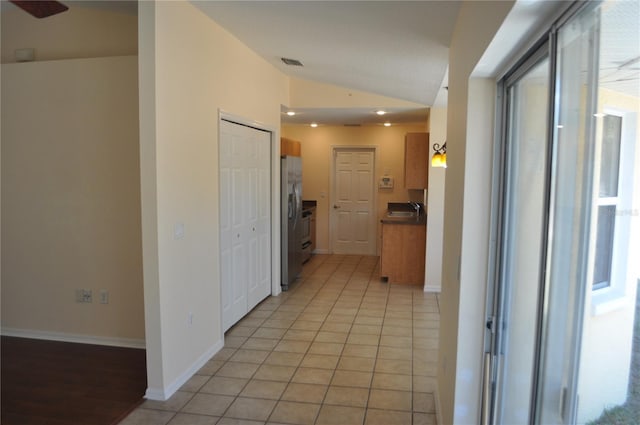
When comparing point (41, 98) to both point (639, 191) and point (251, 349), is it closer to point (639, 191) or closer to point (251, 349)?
point (251, 349)

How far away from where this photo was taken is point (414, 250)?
6184 millimetres

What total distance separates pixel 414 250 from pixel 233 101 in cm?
339

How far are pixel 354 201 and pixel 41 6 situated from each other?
6.71 m

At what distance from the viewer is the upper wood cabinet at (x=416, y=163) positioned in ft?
20.1

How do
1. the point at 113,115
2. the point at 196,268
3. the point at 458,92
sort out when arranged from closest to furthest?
the point at 458,92, the point at 196,268, the point at 113,115

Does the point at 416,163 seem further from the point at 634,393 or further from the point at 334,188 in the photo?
the point at 634,393

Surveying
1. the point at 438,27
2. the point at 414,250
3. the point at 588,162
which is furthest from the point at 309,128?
the point at 588,162

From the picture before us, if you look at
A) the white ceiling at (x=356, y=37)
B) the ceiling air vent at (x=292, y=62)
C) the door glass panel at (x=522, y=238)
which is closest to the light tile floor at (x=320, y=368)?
the door glass panel at (x=522, y=238)

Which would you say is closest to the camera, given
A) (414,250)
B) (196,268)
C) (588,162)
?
(588,162)

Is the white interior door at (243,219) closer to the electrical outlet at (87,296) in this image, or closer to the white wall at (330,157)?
the electrical outlet at (87,296)

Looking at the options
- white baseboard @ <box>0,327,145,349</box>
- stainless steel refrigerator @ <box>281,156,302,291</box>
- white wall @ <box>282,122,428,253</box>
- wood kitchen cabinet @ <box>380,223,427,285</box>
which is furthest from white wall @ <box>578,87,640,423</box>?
white wall @ <box>282,122,428,253</box>

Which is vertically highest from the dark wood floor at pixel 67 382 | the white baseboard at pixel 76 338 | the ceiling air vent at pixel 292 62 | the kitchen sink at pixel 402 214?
the ceiling air vent at pixel 292 62

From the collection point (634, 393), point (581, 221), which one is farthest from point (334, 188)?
point (634, 393)

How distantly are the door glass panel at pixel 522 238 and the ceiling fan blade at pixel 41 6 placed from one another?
230 centimetres
